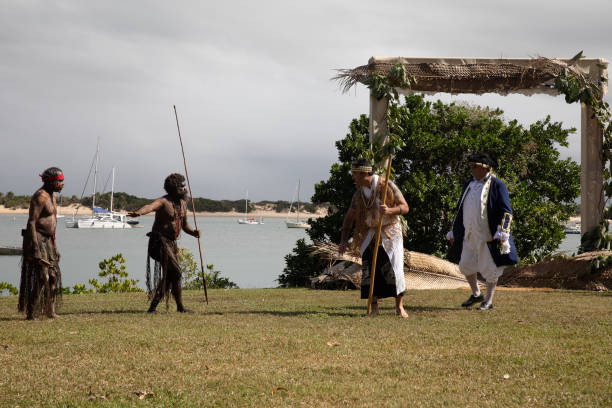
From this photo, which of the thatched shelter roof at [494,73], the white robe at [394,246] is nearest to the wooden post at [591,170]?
the thatched shelter roof at [494,73]

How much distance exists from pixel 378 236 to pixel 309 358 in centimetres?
301

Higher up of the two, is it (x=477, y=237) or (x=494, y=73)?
(x=494, y=73)

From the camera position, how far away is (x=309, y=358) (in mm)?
5754

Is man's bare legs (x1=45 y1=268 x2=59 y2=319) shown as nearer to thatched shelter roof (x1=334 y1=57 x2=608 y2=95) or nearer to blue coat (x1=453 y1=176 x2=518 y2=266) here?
blue coat (x1=453 y1=176 x2=518 y2=266)

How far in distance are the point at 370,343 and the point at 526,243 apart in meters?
10.8

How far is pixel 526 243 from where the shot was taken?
16062mm

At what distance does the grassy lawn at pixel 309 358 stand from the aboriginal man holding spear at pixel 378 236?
395 millimetres

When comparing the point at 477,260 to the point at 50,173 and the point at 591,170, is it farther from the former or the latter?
the point at 50,173

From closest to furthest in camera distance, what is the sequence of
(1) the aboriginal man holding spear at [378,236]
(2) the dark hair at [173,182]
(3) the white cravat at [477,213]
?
(1) the aboriginal man holding spear at [378,236]
(2) the dark hair at [173,182]
(3) the white cravat at [477,213]

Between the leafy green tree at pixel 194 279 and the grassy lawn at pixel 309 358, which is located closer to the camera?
the grassy lawn at pixel 309 358

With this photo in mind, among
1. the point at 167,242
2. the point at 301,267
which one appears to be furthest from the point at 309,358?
the point at 301,267

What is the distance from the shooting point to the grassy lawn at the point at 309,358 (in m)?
4.61

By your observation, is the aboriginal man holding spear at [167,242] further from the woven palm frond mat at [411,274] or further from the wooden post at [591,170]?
the wooden post at [591,170]

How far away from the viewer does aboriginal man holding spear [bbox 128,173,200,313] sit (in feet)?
28.7
